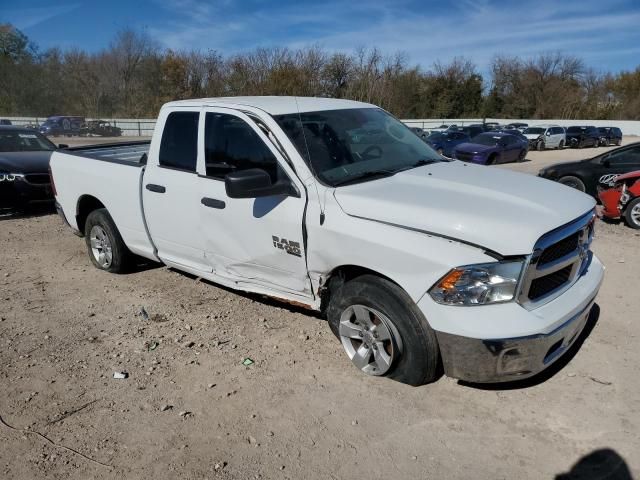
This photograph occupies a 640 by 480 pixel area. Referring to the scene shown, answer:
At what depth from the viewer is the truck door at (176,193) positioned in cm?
455

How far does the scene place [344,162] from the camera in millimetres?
3951

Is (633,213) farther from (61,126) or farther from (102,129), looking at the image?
(102,129)

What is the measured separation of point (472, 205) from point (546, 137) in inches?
1333

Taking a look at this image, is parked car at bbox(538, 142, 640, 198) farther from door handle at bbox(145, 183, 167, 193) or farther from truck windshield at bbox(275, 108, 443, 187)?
door handle at bbox(145, 183, 167, 193)

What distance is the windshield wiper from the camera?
3740 millimetres

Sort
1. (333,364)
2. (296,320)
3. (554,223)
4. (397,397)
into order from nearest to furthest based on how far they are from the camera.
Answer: (554,223) < (397,397) < (333,364) < (296,320)

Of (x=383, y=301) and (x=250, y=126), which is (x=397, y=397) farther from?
(x=250, y=126)

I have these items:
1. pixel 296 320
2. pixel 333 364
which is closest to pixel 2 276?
pixel 296 320

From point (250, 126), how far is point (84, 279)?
3166 millimetres

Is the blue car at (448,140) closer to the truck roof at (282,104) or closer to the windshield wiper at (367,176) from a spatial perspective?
the truck roof at (282,104)

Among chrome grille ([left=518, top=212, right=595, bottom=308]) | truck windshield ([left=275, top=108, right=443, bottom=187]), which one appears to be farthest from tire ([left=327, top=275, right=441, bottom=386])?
truck windshield ([left=275, top=108, right=443, bottom=187])

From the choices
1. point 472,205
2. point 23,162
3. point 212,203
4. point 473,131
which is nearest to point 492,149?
point 473,131

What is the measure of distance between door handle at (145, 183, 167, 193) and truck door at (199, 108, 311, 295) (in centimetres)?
56

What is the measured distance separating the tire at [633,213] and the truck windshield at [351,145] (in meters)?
5.64
